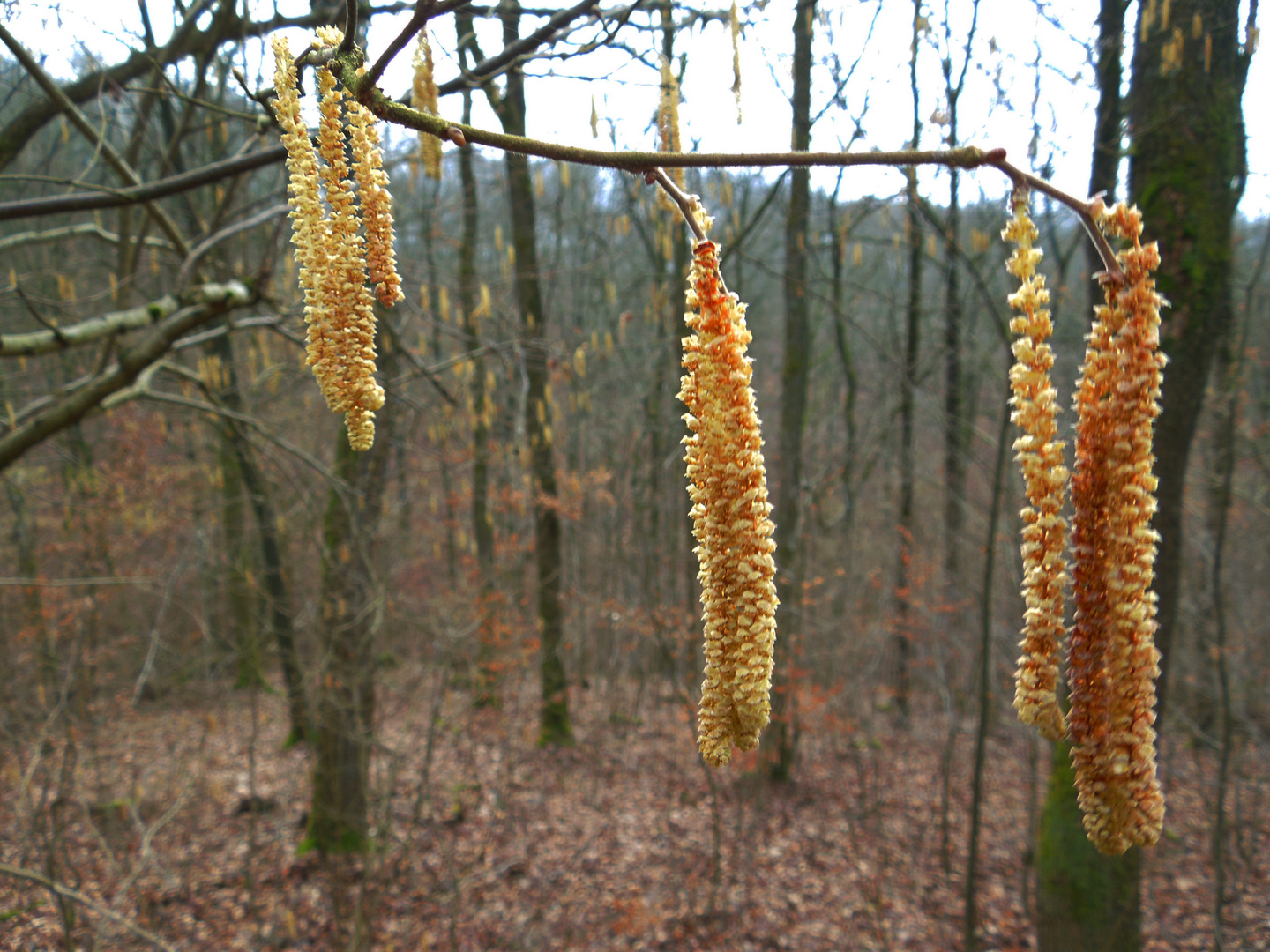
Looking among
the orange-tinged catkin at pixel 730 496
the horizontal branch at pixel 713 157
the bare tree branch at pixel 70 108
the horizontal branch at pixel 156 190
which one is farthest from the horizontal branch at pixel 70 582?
the orange-tinged catkin at pixel 730 496

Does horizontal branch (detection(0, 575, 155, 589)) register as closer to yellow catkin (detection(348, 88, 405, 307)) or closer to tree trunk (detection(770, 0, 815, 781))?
yellow catkin (detection(348, 88, 405, 307))

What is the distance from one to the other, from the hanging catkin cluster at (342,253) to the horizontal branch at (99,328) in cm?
311

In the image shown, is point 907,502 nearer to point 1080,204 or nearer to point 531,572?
point 531,572

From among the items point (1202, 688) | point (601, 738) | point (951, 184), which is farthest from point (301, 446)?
point (1202, 688)

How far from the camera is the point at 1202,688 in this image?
894cm

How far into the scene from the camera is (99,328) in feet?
11.3

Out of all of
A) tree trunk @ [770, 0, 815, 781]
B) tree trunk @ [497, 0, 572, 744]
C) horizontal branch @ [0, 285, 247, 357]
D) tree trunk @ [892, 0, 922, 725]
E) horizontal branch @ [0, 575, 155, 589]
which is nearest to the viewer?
horizontal branch @ [0, 285, 247, 357]

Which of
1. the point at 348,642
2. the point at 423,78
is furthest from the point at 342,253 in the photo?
the point at 348,642

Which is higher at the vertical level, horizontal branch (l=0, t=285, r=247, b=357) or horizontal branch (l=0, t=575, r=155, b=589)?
horizontal branch (l=0, t=285, r=247, b=357)

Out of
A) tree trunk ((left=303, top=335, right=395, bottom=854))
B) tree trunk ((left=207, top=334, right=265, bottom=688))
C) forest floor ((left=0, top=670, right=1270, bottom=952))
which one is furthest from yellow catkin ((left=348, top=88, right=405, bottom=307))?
tree trunk ((left=207, top=334, right=265, bottom=688))

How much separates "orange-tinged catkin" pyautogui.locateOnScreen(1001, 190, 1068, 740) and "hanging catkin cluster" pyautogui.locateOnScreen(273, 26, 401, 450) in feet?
2.26

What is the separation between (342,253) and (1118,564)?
92 centimetres

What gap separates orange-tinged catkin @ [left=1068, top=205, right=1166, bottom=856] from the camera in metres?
0.77

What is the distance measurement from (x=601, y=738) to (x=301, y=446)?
20.3ft
